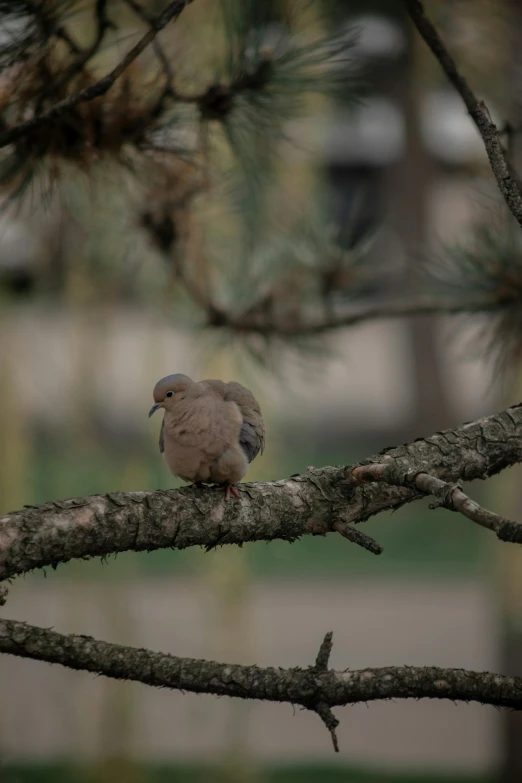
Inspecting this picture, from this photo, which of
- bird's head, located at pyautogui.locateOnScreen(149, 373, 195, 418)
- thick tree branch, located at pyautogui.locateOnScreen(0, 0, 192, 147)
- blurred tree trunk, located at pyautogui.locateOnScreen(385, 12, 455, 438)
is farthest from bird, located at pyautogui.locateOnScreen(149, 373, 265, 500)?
blurred tree trunk, located at pyautogui.locateOnScreen(385, 12, 455, 438)

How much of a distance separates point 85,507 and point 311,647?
3545 mm

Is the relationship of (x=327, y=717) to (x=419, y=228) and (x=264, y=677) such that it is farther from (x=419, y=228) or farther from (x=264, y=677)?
(x=419, y=228)

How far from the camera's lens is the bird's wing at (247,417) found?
1379mm

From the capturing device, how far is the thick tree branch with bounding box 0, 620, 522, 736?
989 mm

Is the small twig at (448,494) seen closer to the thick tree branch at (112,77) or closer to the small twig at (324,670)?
the small twig at (324,670)

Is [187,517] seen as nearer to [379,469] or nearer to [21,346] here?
[379,469]

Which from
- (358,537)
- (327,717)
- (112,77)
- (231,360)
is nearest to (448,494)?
(358,537)

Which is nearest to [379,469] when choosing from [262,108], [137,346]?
[262,108]

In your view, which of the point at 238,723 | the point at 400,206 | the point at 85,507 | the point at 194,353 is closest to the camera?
the point at 85,507

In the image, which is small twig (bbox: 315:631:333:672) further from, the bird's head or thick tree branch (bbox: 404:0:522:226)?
thick tree branch (bbox: 404:0:522:226)

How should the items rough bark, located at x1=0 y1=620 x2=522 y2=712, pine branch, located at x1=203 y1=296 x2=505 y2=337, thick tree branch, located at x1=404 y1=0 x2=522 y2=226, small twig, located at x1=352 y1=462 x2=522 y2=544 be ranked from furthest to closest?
pine branch, located at x1=203 y1=296 x2=505 y2=337 → thick tree branch, located at x1=404 y1=0 x2=522 y2=226 → rough bark, located at x1=0 y1=620 x2=522 y2=712 → small twig, located at x1=352 y1=462 x2=522 y2=544

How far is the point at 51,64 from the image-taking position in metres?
1.42

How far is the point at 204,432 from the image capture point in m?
1.33

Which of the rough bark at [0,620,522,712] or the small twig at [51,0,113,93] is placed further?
the small twig at [51,0,113,93]
